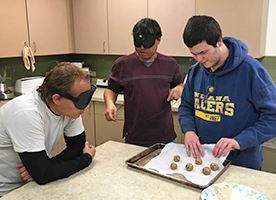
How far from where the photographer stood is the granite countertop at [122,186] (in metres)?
1.18

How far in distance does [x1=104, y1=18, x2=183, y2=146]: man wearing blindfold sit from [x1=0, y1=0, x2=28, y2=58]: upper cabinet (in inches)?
60.3

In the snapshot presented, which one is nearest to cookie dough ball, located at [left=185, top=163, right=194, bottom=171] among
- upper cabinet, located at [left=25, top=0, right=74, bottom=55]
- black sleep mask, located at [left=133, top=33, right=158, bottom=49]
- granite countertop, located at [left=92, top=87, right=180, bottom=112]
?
black sleep mask, located at [left=133, top=33, right=158, bottom=49]

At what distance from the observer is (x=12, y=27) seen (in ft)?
9.77

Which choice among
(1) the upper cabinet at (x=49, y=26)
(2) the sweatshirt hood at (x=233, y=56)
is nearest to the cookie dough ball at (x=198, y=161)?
(2) the sweatshirt hood at (x=233, y=56)

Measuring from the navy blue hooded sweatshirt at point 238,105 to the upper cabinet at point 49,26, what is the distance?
7.66 feet

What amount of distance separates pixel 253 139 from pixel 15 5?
9.15 ft

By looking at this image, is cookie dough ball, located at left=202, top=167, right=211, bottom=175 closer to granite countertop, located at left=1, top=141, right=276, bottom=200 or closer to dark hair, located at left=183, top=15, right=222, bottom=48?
granite countertop, located at left=1, top=141, right=276, bottom=200

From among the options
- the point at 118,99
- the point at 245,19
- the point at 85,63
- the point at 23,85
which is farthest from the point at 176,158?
the point at 85,63

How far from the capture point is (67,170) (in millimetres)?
1339

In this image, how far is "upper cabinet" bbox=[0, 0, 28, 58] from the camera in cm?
290

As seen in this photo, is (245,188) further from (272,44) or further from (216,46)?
(272,44)

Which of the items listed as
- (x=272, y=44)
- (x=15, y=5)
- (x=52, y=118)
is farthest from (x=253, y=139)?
(x=15, y=5)

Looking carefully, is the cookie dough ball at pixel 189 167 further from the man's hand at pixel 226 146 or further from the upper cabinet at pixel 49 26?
the upper cabinet at pixel 49 26

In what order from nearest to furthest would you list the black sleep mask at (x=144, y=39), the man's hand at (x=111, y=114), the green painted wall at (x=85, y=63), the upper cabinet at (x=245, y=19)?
the man's hand at (x=111, y=114) → the black sleep mask at (x=144, y=39) → the upper cabinet at (x=245, y=19) → the green painted wall at (x=85, y=63)
